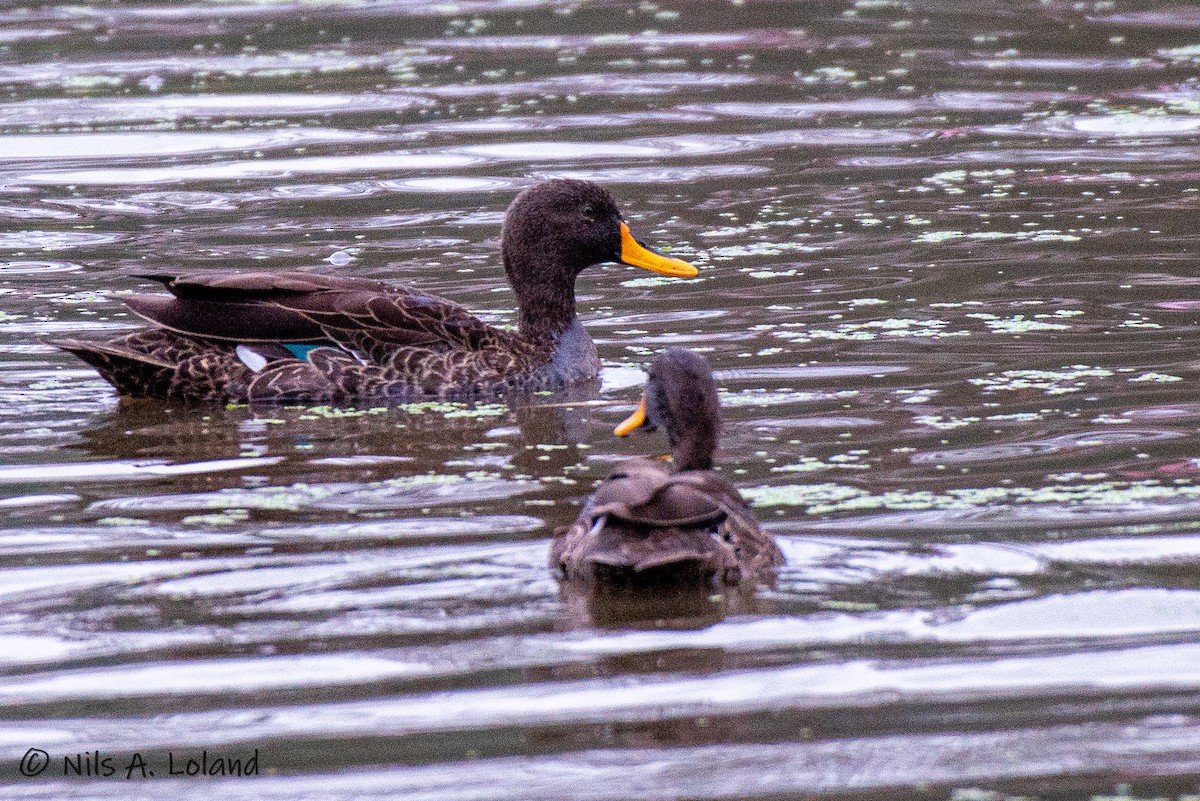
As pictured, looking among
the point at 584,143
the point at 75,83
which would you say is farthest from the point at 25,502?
the point at 75,83

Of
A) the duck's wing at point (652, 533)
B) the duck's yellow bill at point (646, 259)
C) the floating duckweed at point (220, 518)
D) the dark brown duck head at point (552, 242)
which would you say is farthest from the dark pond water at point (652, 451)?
the dark brown duck head at point (552, 242)

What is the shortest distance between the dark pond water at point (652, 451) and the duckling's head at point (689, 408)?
1.16 ft

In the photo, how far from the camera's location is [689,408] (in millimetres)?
6719

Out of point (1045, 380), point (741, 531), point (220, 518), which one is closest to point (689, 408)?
point (741, 531)

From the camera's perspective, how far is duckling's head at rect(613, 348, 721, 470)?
6.72 metres

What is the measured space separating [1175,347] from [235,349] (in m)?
4.11

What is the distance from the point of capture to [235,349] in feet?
29.6

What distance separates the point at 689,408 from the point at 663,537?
923 mm

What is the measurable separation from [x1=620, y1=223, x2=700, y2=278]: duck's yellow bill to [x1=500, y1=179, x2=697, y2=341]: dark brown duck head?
109 mm

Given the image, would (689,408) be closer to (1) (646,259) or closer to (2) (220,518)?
(2) (220,518)

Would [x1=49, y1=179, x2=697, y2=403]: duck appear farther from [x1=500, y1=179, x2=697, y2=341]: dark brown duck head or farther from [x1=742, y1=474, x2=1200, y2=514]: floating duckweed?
[x1=742, y1=474, x2=1200, y2=514]: floating duckweed

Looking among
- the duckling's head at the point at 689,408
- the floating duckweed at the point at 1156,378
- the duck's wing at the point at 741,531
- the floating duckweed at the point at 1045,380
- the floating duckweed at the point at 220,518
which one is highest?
the duckling's head at the point at 689,408

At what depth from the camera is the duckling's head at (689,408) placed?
6.72m

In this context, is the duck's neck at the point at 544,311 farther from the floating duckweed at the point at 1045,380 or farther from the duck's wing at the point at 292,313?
the floating duckweed at the point at 1045,380
